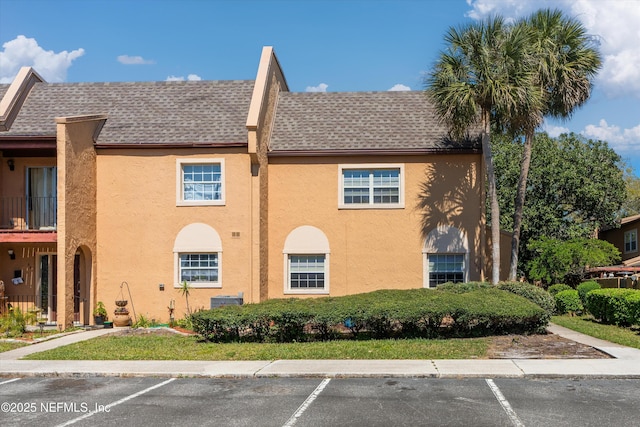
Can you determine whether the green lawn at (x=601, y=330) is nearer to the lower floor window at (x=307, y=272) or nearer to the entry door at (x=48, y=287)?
the lower floor window at (x=307, y=272)

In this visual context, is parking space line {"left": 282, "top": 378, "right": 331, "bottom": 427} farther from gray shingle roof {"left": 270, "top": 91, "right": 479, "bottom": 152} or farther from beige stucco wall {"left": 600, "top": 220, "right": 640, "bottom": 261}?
beige stucco wall {"left": 600, "top": 220, "right": 640, "bottom": 261}

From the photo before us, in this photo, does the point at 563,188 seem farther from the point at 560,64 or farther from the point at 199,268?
the point at 199,268

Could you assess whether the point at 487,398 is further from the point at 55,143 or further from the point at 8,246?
the point at 8,246

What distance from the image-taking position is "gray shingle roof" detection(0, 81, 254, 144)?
68.0 feet

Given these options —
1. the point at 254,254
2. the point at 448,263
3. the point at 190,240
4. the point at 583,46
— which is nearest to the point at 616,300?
the point at 448,263

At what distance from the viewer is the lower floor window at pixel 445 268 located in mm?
20891

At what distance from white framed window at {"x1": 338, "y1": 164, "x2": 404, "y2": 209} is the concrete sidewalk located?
29.8ft

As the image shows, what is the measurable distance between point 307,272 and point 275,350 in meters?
7.29

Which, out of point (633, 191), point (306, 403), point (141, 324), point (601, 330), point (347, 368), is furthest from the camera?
point (633, 191)

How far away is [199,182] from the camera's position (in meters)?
20.7

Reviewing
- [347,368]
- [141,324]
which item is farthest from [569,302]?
[141,324]

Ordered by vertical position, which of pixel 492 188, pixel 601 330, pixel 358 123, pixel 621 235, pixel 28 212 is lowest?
pixel 601 330

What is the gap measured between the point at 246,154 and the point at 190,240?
3.17 metres

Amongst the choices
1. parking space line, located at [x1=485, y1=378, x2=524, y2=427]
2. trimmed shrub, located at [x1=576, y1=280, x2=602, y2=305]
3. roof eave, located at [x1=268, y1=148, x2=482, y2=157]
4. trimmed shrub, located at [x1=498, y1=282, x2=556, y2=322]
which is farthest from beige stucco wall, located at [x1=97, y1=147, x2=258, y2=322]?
trimmed shrub, located at [x1=576, y1=280, x2=602, y2=305]
